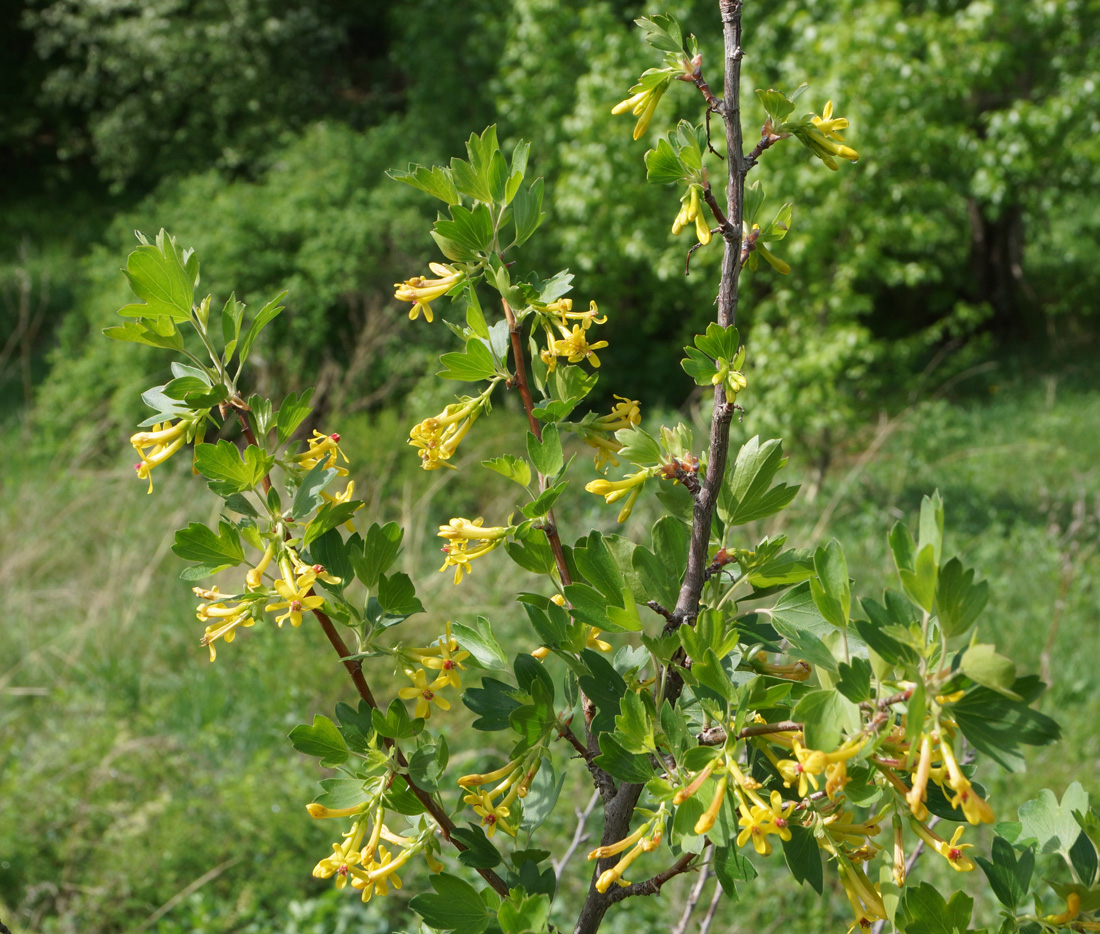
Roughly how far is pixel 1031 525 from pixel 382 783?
4.52 metres

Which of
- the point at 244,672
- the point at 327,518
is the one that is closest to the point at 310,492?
the point at 327,518

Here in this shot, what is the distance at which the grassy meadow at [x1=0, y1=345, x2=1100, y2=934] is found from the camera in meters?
2.12

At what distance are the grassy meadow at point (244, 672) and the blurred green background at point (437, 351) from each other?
0.01 m

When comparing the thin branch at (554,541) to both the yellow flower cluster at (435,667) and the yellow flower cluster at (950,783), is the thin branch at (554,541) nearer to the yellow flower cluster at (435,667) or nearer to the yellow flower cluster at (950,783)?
the yellow flower cluster at (435,667)

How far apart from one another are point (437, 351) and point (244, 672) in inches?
109

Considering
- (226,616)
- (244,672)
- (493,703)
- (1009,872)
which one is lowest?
(244,672)

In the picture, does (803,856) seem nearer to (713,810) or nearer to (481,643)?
(713,810)

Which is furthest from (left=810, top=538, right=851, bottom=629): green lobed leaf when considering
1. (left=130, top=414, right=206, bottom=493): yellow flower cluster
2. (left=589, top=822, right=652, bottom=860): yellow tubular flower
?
(left=130, top=414, right=206, bottom=493): yellow flower cluster

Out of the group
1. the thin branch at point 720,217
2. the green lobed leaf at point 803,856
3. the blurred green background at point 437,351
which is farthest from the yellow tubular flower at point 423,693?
the blurred green background at point 437,351

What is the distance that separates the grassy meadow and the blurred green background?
0.05 ft

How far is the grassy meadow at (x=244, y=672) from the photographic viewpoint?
2115 mm

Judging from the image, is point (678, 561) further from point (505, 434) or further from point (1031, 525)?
point (1031, 525)

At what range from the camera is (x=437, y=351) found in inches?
215

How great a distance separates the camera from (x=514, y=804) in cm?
58
